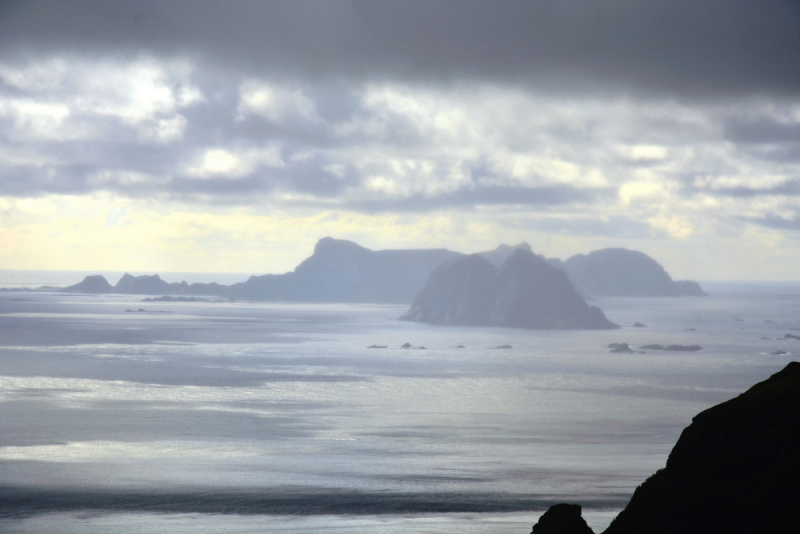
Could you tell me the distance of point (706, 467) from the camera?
27109mm

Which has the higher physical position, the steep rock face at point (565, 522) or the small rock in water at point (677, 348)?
the steep rock face at point (565, 522)

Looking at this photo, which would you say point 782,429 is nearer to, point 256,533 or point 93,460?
point 256,533

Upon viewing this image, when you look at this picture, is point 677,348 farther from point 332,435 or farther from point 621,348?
point 332,435

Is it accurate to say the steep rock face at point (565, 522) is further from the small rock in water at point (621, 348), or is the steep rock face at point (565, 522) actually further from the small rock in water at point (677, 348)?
the small rock in water at point (677, 348)

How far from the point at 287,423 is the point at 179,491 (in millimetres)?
27046

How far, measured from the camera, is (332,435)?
71062 millimetres

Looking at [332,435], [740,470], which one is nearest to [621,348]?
[332,435]

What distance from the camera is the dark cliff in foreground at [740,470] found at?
2469 centimetres

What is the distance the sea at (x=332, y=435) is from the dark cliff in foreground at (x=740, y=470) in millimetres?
15911

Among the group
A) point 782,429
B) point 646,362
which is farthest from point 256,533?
point 646,362

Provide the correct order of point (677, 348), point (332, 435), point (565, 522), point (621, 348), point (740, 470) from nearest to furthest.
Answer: point (740, 470), point (565, 522), point (332, 435), point (621, 348), point (677, 348)

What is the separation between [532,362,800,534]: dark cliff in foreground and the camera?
81.0ft

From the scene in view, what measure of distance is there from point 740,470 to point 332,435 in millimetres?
49008

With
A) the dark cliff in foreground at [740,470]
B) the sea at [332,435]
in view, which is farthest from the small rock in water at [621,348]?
the dark cliff in foreground at [740,470]
